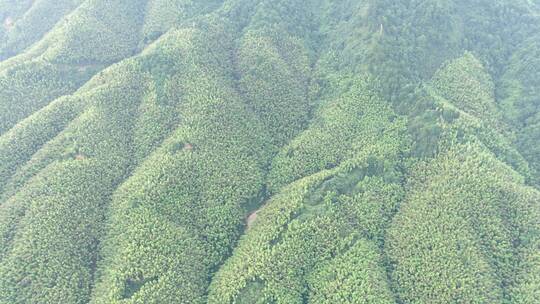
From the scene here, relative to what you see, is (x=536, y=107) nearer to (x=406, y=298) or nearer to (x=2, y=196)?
(x=406, y=298)

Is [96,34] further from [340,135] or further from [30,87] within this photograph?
[340,135]

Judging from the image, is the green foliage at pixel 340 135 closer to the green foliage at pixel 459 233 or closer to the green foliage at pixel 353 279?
the green foliage at pixel 459 233

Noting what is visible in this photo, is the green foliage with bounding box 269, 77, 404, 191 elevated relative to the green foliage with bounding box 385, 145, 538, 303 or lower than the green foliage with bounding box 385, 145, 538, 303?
elevated

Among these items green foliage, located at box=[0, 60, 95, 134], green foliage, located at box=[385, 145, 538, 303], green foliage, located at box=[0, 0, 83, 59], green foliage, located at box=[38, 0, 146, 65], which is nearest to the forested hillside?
green foliage, located at box=[385, 145, 538, 303]

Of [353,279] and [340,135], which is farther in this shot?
[340,135]

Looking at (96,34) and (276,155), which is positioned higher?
(96,34)

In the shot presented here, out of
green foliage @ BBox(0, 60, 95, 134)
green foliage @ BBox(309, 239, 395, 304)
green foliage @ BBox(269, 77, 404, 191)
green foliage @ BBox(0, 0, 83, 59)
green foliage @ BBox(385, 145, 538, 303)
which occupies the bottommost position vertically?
green foliage @ BBox(385, 145, 538, 303)

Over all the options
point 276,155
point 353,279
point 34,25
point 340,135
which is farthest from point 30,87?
A: point 353,279

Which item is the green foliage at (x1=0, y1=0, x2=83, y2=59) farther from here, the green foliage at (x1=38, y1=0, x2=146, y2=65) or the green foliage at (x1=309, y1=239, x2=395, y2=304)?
the green foliage at (x1=309, y1=239, x2=395, y2=304)

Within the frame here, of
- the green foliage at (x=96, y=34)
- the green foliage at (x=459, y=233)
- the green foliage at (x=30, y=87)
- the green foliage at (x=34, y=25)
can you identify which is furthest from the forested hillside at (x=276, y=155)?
the green foliage at (x=34, y=25)

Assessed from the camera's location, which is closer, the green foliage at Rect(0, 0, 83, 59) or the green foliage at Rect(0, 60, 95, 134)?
the green foliage at Rect(0, 60, 95, 134)
